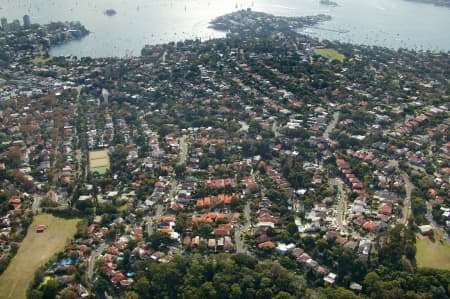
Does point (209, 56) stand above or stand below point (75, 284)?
above

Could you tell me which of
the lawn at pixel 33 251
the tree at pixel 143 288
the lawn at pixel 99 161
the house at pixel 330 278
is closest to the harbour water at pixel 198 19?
the lawn at pixel 99 161

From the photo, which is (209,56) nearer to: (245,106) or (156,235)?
(245,106)

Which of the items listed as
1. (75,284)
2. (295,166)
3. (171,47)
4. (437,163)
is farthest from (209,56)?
(75,284)

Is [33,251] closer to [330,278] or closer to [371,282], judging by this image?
[330,278]

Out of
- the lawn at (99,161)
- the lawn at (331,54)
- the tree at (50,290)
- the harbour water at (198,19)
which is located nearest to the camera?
the tree at (50,290)

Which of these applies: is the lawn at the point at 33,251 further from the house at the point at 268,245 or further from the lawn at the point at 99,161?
the house at the point at 268,245

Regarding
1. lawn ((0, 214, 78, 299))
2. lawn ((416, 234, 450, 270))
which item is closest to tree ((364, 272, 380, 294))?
lawn ((416, 234, 450, 270))
